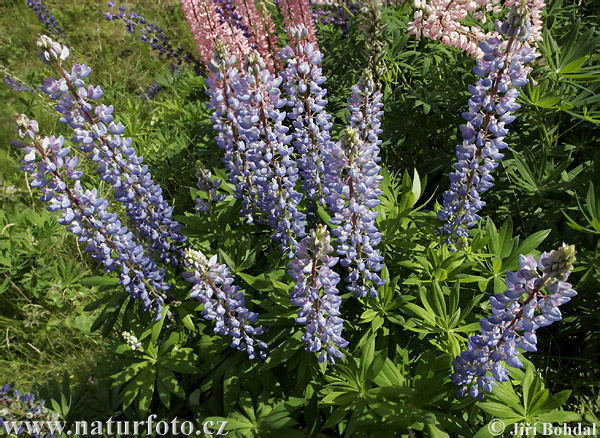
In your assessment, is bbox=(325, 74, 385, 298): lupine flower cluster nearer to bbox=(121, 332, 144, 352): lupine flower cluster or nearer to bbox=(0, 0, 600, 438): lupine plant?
bbox=(0, 0, 600, 438): lupine plant

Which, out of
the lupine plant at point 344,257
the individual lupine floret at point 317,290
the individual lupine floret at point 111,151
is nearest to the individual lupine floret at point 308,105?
the lupine plant at point 344,257

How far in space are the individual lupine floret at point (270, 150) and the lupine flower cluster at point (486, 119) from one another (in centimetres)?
89

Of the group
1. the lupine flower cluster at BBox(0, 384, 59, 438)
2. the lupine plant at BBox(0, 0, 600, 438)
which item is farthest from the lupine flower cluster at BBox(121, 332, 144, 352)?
the lupine flower cluster at BBox(0, 384, 59, 438)

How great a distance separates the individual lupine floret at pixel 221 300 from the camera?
2.03m

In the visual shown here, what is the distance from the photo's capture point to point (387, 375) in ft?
7.59

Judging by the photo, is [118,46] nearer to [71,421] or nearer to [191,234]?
[191,234]

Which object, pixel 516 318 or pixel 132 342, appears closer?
pixel 516 318

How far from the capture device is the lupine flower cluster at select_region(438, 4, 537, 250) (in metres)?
2.03

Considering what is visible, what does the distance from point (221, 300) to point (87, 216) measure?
0.81m

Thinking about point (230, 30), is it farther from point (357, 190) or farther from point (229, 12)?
point (357, 190)

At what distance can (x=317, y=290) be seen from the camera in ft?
6.35

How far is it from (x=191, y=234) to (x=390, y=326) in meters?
1.44

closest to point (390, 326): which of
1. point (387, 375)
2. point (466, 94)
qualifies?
point (387, 375)

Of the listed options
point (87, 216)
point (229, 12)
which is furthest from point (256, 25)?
point (87, 216)
